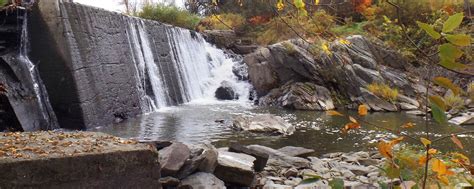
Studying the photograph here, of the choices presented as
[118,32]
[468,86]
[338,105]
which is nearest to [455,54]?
[118,32]

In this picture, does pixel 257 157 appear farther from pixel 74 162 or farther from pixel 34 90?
pixel 34 90

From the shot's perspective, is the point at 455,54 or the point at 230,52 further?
the point at 230,52

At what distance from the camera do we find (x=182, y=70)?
14.3m

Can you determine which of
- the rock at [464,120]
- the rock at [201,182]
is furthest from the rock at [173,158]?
the rock at [464,120]

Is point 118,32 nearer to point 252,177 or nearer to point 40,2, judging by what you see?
point 40,2

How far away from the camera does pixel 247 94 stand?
50.4 ft

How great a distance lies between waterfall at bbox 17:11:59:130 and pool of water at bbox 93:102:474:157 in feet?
3.03

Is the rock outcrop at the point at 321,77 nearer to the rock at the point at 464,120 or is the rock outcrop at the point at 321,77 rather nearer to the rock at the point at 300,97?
the rock at the point at 300,97

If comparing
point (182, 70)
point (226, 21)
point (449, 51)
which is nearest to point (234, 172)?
point (449, 51)

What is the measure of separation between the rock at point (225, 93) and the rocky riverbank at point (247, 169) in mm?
8897

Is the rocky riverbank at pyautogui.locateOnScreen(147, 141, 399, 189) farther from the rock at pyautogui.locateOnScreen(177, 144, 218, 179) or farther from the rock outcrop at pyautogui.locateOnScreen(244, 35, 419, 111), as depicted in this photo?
the rock outcrop at pyautogui.locateOnScreen(244, 35, 419, 111)

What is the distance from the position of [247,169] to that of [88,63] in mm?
6094

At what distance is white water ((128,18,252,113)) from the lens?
39.2ft

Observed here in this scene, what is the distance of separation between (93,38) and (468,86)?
11.0 m
